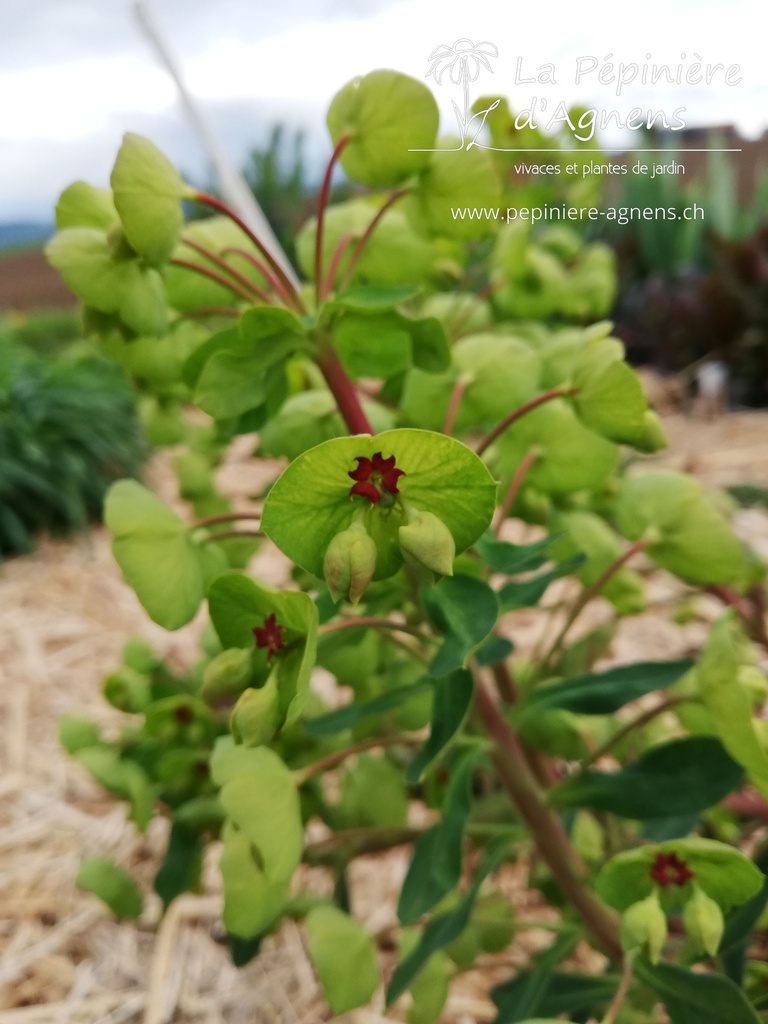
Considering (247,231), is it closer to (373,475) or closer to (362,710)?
(373,475)

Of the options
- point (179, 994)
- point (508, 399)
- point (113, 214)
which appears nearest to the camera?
point (113, 214)

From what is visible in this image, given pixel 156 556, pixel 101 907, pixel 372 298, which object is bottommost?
pixel 101 907

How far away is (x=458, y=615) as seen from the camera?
0.45 metres

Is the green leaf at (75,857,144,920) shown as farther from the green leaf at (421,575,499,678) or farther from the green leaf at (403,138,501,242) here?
the green leaf at (403,138,501,242)

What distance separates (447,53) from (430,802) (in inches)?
25.0

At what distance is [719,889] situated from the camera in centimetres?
47

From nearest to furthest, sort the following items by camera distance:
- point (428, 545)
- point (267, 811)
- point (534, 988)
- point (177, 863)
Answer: point (428, 545) → point (267, 811) → point (534, 988) → point (177, 863)

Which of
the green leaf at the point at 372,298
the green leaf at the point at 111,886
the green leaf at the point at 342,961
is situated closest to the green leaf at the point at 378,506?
the green leaf at the point at 372,298

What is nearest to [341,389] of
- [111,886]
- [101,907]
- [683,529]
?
[683,529]

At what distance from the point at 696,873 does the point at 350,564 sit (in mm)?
278

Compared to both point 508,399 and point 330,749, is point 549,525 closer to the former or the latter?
point 508,399

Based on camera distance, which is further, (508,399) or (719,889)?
(508,399)

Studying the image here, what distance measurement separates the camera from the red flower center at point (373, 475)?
0.39 meters

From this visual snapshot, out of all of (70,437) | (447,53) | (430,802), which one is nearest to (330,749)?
Result: (430,802)
